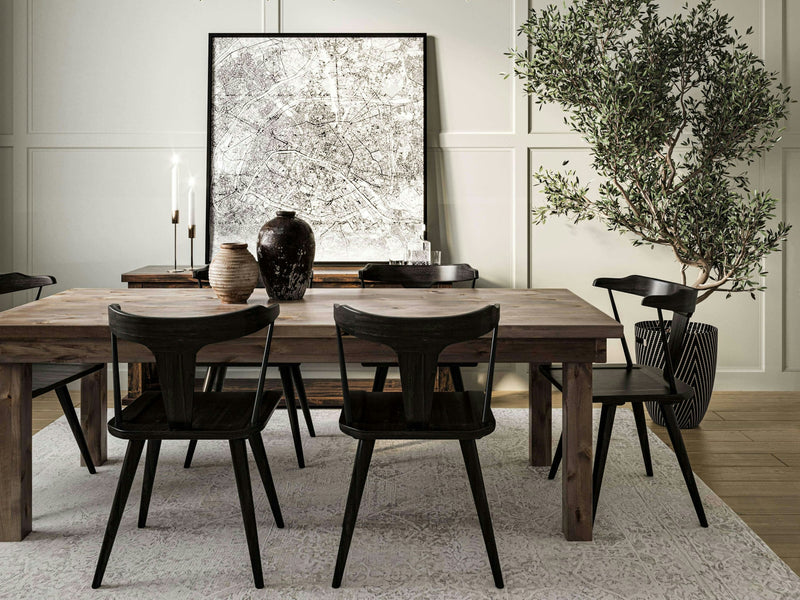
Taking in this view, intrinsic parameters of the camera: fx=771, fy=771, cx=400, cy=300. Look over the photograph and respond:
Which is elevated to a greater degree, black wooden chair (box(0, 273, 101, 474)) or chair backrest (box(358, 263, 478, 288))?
chair backrest (box(358, 263, 478, 288))

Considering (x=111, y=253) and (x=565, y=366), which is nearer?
(x=565, y=366)

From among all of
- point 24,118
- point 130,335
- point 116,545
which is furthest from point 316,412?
point 24,118

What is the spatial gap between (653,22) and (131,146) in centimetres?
302

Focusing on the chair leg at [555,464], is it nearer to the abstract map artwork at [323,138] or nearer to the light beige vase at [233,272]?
the light beige vase at [233,272]

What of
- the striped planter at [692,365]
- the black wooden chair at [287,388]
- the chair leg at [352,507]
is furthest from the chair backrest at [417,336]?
the striped planter at [692,365]

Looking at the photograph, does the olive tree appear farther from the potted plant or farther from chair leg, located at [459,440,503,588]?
chair leg, located at [459,440,503,588]

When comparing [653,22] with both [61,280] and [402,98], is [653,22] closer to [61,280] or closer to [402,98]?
[402,98]

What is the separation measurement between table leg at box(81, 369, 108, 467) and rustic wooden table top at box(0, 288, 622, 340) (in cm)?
38

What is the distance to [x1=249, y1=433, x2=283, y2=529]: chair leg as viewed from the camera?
247cm

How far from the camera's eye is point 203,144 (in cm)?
460

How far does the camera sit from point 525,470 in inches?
126

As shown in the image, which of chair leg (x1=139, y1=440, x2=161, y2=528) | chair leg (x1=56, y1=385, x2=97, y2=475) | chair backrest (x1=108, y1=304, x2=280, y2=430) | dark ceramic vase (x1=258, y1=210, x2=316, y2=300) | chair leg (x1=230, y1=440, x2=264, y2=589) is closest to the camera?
chair backrest (x1=108, y1=304, x2=280, y2=430)

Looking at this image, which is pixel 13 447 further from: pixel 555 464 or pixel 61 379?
pixel 555 464

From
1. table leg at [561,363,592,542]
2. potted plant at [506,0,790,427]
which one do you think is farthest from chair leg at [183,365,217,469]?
potted plant at [506,0,790,427]
